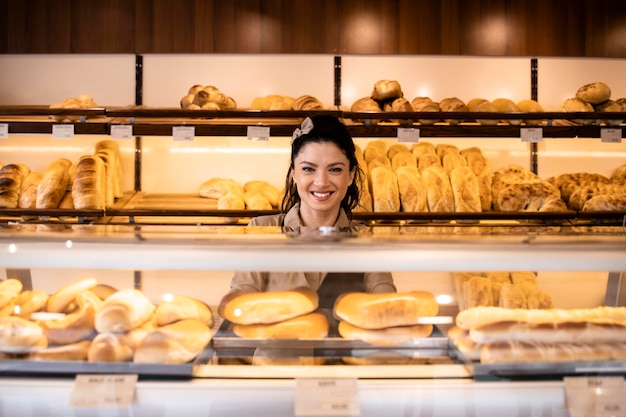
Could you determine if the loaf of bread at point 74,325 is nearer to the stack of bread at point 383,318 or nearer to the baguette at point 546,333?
the stack of bread at point 383,318

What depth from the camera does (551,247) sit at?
1.30 m

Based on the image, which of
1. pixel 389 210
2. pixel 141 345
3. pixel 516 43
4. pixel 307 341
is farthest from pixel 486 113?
pixel 141 345

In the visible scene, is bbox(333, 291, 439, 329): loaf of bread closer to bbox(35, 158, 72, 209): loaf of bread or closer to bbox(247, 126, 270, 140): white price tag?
bbox(247, 126, 270, 140): white price tag

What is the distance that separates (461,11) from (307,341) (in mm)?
3056

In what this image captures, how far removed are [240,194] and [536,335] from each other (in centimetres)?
236

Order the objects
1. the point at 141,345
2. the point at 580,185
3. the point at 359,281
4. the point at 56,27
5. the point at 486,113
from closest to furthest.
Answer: the point at 141,345, the point at 359,281, the point at 486,113, the point at 580,185, the point at 56,27

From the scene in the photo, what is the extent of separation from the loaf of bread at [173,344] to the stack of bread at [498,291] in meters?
0.58

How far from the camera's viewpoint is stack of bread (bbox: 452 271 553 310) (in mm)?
1410

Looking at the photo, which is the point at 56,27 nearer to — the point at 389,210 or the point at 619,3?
the point at 389,210

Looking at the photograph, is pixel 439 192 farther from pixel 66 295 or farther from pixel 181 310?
pixel 66 295

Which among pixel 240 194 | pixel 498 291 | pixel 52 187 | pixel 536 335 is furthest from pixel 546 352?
pixel 52 187

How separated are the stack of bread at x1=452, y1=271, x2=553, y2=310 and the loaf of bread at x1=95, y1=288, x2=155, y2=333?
70 cm

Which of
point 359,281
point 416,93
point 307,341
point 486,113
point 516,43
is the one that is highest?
point 516,43

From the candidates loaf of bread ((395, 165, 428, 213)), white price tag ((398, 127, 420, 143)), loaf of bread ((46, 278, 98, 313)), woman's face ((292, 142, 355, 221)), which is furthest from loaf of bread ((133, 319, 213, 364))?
loaf of bread ((395, 165, 428, 213))
